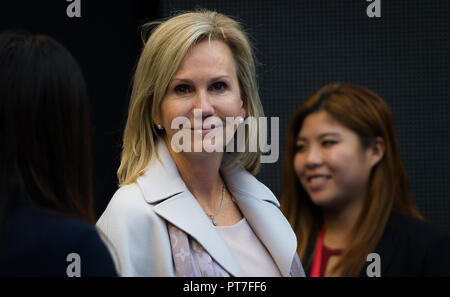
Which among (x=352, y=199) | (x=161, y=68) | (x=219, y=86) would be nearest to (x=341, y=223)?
(x=352, y=199)

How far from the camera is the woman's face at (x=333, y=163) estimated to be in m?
2.26

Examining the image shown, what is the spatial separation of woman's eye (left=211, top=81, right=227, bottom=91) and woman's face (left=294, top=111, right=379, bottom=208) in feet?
1.21

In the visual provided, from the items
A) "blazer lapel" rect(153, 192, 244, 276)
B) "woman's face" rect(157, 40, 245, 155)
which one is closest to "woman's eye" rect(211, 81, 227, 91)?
"woman's face" rect(157, 40, 245, 155)

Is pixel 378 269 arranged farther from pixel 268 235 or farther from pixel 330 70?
pixel 330 70

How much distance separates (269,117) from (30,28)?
926 mm

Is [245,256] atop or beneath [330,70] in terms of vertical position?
beneath

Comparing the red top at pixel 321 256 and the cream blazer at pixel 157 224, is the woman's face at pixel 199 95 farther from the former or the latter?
the red top at pixel 321 256

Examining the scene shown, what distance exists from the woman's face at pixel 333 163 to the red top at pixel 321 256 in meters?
0.13

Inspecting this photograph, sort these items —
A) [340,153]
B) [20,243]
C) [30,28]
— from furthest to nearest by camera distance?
[30,28] → [340,153] → [20,243]

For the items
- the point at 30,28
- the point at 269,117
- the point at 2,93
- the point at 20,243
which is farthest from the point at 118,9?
the point at 20,243

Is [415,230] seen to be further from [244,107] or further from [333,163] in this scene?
[244,107]

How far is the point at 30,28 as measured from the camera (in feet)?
8.05

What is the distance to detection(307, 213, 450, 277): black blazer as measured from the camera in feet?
7.18

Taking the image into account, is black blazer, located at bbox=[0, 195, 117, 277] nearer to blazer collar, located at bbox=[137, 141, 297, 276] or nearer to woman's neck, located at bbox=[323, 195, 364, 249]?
blazer collar, located at bbox=[137, 141, 297, 276]
